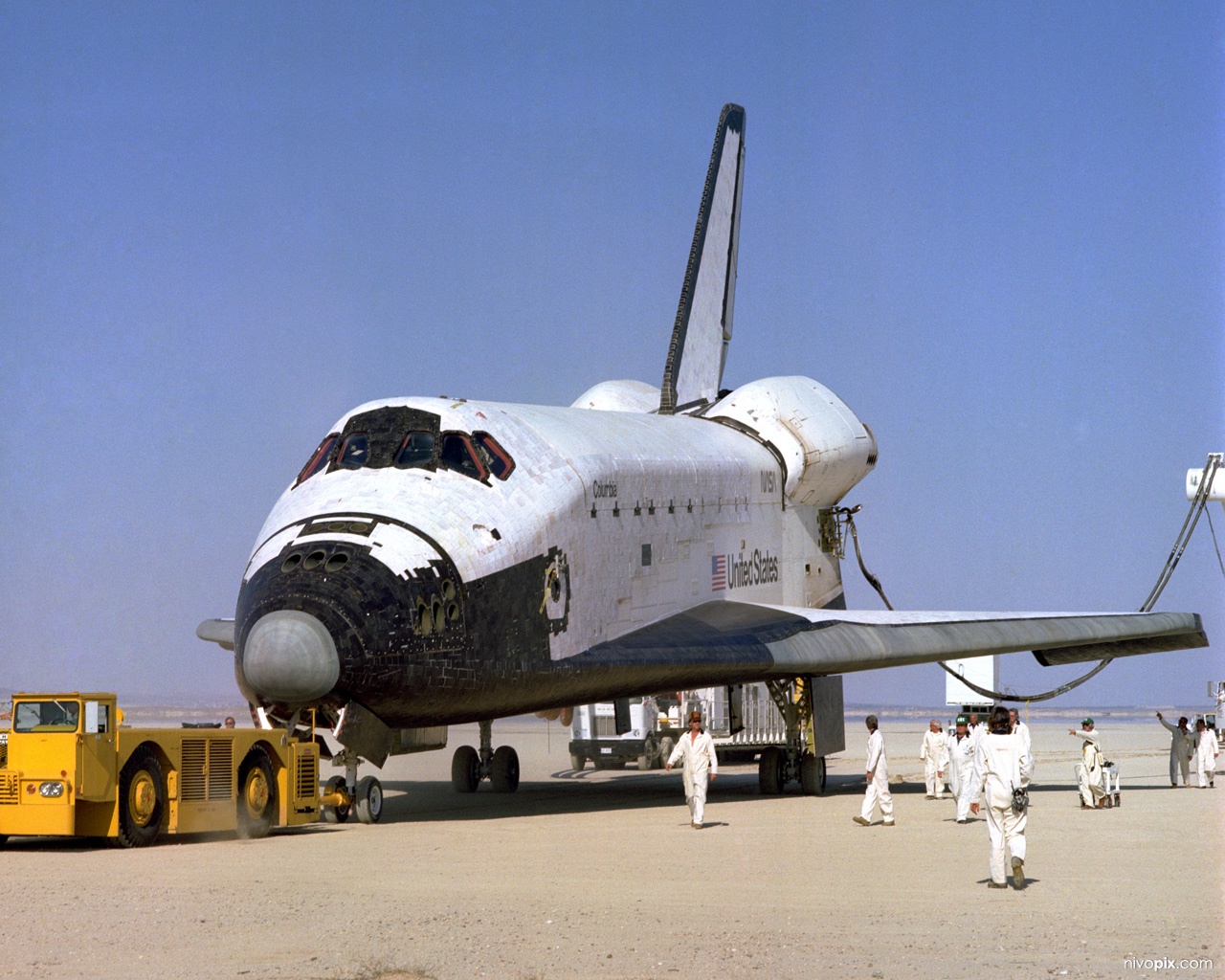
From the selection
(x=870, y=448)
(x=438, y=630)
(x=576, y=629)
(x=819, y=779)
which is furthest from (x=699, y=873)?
(x=870, y=448)

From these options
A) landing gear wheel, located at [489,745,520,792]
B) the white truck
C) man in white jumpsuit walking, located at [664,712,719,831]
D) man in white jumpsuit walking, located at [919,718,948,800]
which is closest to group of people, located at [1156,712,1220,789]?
man in white jumpsuit walking, located at [919,718,948,800]

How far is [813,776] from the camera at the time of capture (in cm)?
1670

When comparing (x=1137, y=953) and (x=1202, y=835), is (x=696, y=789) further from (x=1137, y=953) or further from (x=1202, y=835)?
(x=1137, y=953)

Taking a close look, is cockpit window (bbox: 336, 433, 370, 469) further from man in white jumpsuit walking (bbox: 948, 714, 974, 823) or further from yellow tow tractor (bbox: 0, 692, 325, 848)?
man in white jumpsuit walking (bbox: 948, 714, 974, 823)

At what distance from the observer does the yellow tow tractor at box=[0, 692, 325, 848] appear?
33.3 ft

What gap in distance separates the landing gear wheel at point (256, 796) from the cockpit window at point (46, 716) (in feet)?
4.39

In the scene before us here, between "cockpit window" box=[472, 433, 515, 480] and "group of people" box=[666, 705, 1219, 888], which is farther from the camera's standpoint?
"cockpit window" box=[472, 433, 515, 480]

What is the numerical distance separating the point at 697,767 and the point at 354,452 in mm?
3652

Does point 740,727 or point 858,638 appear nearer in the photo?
point 858,638

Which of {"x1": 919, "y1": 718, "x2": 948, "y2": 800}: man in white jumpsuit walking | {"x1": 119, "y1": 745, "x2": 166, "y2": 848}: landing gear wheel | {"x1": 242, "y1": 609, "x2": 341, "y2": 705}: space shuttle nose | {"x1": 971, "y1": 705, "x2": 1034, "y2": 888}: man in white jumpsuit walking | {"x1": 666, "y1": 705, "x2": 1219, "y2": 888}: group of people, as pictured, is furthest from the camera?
{"x1": 919, "y1": 718, "x2": 948, "y2": 800}: man in white jumpsuit walking

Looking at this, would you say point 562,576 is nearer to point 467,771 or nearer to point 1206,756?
point 467,771

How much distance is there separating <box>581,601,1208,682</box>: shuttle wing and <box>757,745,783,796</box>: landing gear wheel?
4.77 feet

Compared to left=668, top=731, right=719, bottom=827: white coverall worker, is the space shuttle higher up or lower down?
higher up

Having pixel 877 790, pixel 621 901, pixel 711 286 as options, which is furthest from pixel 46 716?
pixel 711 286
